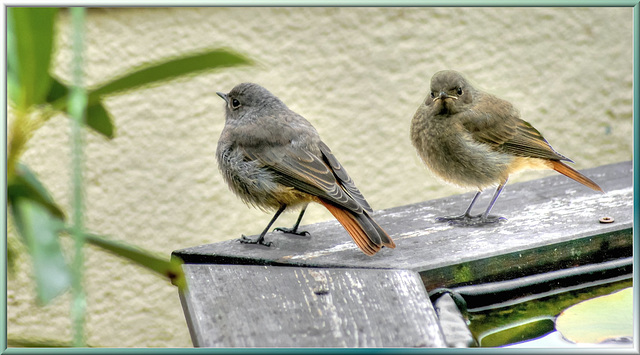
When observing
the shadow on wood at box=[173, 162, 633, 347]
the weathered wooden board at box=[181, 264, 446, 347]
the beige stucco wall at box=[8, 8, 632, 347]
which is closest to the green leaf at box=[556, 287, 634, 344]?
the shadow on wood at box=[173, 162, 633, 347]

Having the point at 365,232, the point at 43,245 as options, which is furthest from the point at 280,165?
the point at 43,245

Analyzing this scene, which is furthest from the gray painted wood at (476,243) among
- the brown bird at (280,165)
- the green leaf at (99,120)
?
the green leaf at (99,120)

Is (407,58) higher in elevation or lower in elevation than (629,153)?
higher

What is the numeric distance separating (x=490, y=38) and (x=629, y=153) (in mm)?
1200

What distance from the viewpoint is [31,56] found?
99 centimetres

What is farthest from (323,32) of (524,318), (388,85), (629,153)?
(524,318)

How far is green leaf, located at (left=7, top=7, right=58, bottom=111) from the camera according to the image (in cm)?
99

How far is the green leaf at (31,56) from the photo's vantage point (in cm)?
99

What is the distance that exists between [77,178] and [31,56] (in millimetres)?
316

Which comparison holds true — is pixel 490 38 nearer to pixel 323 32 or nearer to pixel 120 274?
pixel 323 32

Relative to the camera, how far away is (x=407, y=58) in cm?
418

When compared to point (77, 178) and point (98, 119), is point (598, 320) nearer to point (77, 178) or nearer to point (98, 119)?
point (98, 119)

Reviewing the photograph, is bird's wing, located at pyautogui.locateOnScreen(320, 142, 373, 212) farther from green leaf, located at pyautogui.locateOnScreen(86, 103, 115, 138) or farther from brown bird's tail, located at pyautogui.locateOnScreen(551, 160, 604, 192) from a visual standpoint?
green leaf, located at pyautogui.locateOnScreen(86, 103, 115, 138)

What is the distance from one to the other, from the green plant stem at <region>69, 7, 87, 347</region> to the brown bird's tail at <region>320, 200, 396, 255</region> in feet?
4.46
